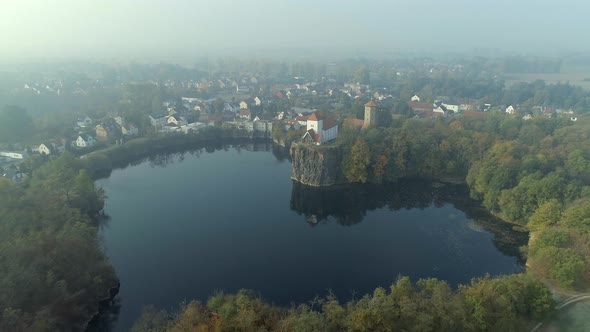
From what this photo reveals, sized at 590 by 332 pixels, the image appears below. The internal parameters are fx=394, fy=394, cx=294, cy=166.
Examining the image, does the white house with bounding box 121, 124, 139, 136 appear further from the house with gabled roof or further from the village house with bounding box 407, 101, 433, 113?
the village house with bounding box 407, 101, 433, 113

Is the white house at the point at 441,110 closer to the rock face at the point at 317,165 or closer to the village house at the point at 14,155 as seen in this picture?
the rock face at the point at 317,165

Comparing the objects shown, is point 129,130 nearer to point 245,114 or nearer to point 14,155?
point 14,155

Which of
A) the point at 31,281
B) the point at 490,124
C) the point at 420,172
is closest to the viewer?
the point at 31,281

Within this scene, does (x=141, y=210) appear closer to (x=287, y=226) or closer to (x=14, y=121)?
(x=287, y=226)

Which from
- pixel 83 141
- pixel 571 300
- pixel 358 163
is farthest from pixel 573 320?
pixel 83 141

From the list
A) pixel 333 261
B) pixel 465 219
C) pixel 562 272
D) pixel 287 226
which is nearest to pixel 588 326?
pixel 562 272

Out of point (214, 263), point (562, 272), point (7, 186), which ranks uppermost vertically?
point (7, 186)
